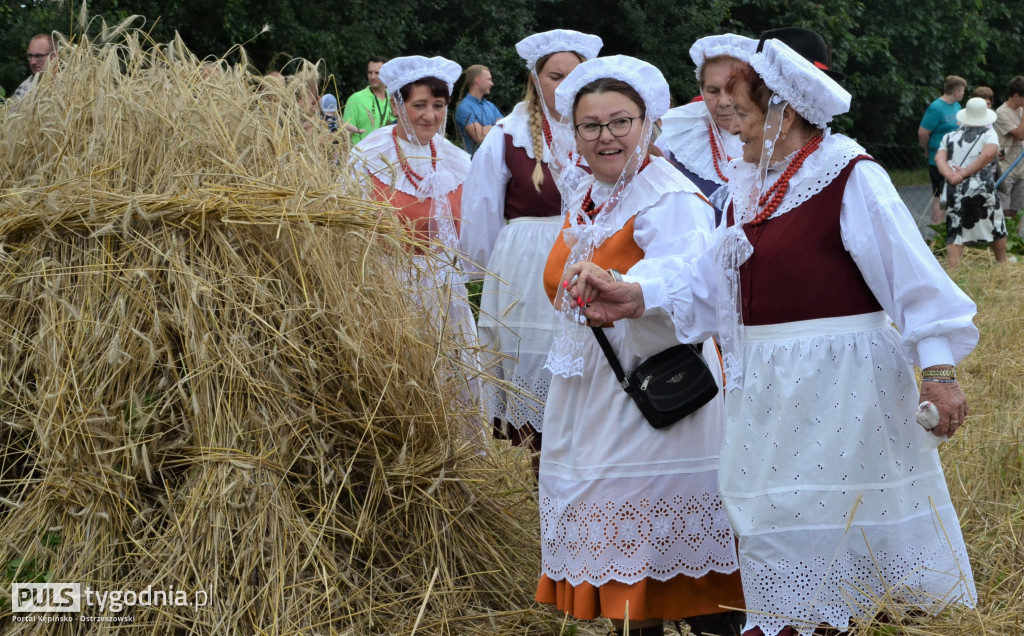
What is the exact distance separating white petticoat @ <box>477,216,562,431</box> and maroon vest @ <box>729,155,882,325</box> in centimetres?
159

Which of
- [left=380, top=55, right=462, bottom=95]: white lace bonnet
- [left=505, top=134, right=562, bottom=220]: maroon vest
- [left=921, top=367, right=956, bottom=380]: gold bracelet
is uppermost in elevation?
[left=380, top=55, right=462, bottom=95]: white lace bonnet

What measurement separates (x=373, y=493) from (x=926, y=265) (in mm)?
1634

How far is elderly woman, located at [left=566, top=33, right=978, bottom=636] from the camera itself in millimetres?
2699

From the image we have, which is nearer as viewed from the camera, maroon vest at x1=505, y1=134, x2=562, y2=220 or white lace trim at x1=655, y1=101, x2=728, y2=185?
maroon vest at x1=505, y1=134, x2=562, y2=220

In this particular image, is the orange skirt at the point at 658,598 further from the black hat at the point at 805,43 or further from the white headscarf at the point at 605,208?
the black hat at the point at 805,43

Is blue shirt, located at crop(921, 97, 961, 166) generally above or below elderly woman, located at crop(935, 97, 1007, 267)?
above

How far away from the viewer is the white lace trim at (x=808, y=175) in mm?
2742

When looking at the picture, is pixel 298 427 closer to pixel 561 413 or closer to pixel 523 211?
pixel 561 413

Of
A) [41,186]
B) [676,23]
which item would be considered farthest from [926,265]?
[676,23]

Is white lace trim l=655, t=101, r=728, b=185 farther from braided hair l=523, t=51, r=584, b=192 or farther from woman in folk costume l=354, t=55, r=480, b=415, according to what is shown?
woman in folk costume l=354, t=55, r=480, b=415

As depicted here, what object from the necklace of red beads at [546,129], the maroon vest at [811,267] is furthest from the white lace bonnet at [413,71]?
the maroon vest at [811,267]

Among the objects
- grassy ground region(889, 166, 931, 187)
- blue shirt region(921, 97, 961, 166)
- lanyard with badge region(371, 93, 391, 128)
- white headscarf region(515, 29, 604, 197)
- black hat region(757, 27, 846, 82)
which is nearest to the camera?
black hat region(757, 27, 846, 82)

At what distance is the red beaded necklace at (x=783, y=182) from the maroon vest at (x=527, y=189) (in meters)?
1.63

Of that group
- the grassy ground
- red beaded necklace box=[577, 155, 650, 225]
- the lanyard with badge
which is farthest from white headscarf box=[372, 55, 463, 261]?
the grassy ground
